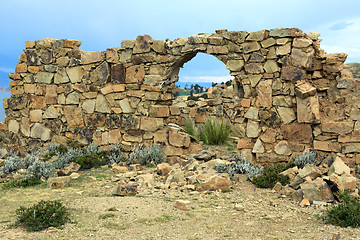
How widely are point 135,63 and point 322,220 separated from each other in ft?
19.3

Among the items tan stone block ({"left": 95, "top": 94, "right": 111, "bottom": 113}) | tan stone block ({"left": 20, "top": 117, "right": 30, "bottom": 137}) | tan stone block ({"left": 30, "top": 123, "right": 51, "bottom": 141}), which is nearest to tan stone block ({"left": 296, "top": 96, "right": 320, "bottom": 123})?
tan stone block ({"left": 95, "top": 94, "right": 111, "bottom": 113})

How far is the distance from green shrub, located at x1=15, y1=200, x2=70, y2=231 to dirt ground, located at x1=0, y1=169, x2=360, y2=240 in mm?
108

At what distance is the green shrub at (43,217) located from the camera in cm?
438

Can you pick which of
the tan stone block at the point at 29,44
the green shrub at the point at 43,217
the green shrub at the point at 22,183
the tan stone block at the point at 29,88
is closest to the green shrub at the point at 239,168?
the green shrub at the point at 43,217

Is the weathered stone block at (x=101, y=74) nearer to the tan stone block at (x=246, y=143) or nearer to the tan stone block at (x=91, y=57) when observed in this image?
the tan stone block at (x=91, y=57)

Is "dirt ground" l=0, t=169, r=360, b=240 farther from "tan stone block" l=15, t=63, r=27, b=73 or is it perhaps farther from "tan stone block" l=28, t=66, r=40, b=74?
"tan stone block" l=15, t=63, r=27, b=73

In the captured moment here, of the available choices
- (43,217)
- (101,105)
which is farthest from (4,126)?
(43,217)

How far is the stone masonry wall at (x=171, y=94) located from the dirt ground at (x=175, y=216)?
182 cm

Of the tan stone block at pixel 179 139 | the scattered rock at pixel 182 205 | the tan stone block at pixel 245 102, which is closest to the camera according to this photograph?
the scattered rock at pixel 182 205

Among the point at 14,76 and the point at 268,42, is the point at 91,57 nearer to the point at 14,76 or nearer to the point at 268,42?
the point at 14,76

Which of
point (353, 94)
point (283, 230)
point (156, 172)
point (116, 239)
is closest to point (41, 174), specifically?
point (156, 172)

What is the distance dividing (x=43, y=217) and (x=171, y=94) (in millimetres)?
5195

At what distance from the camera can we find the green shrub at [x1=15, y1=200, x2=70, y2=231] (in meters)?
4.38

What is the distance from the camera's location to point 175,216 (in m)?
4.86
